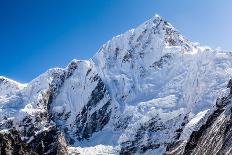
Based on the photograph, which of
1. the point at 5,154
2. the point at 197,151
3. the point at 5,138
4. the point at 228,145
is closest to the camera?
the point at 228,145

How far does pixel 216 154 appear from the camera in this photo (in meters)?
86.8

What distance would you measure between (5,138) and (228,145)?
118 metres

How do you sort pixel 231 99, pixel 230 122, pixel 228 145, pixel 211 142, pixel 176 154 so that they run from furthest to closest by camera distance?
1. pixel 176 154
2. pixel 231 99
3. pixel 211 142
4. pixel 230 122
5. pixel 228 145

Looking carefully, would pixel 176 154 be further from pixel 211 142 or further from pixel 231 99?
pixel 211 142

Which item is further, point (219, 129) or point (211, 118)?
point (211, 118)

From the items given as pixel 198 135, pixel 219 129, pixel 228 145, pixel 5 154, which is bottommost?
pixel 228 145

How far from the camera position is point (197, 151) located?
356 ft

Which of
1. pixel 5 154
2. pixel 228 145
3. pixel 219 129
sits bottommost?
pixel 228 145

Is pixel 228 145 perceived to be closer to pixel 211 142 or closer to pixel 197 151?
pixel 211 142

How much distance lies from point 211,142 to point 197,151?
10374mm

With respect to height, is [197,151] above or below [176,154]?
below

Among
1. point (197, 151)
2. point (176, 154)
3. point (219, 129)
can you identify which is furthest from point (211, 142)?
point (176, 154)

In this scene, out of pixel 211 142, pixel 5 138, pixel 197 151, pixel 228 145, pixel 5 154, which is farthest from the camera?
pixel 5 138

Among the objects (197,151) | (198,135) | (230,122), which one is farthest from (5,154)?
(230,122)
